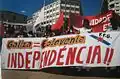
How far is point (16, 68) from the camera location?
1007 cm

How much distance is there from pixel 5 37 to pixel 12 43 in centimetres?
20

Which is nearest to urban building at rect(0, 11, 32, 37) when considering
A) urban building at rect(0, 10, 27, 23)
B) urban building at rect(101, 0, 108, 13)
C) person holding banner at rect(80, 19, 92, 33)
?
urban building at rect(0, 10, 27, 23)

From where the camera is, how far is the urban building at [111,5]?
8.77 meters

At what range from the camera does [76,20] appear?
360 inches

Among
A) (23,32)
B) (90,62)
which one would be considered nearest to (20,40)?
(23,32)

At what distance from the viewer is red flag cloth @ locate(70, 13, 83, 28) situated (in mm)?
9102

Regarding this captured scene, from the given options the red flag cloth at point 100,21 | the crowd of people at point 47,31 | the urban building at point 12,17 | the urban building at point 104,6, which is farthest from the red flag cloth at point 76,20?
the urban building at point 12,17

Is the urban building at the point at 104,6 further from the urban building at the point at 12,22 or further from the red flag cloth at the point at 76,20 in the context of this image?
the urban building at the point at 12,22

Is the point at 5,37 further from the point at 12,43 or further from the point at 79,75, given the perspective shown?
the point at 79,75

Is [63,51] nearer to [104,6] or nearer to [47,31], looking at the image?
[47,31]

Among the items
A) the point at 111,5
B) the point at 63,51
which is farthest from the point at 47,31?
the point at 111,5

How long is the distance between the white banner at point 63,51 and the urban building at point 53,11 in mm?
352

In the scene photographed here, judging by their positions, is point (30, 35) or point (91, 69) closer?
point (91, 69)

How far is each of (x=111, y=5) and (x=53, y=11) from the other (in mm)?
1229
